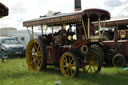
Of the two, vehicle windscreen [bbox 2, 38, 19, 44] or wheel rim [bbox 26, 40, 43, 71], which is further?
vehicle windscreen [bbox 2, 38, 19, 44]

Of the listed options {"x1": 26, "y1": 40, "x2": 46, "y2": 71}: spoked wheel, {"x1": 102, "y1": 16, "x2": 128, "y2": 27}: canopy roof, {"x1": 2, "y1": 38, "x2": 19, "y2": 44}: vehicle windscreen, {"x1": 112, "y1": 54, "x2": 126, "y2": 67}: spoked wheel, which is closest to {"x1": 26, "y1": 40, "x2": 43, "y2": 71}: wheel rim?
{"x1": 26, "y1": 40, "x2": 46, "y2": 71}: spoked wheel

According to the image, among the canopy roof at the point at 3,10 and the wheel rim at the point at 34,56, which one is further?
the wheel rim at the point at 34,56

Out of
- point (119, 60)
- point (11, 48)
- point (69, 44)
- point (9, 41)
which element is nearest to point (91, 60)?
point (69, 44)

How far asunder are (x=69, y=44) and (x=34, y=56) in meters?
1.68

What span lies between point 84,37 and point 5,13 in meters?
3.09

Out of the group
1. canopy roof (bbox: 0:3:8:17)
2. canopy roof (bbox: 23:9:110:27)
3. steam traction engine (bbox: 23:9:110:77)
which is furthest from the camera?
canopy roof (bbox: 0:3:8:17)

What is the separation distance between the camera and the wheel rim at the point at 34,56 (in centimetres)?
889

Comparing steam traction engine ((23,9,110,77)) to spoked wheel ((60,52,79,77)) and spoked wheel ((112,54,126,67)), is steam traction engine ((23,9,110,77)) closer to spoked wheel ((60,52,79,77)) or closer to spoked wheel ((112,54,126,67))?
spoked wheel ((60,52,79,77))

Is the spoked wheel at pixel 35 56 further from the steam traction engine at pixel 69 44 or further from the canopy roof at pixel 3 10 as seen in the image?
the canopy roof at pixel 3 10

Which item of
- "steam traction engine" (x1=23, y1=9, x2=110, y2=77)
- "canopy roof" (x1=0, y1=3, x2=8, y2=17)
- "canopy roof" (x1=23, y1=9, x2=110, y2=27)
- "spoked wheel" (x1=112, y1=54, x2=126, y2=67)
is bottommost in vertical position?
"spoked wheel" (x1=112, y1=54, x2=126, y2=67)

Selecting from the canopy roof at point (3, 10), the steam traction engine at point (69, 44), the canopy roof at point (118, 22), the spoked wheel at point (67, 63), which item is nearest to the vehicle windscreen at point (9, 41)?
the steam traction engine at point (69, 44)

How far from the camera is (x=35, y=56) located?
915 centimetres

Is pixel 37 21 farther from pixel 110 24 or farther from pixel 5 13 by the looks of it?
pixel 110 24

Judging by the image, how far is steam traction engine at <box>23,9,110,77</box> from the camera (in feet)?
24.5
